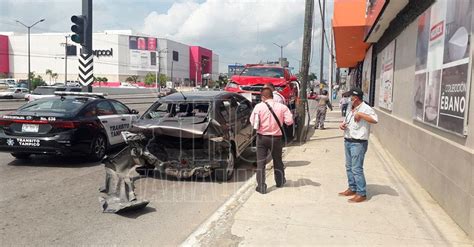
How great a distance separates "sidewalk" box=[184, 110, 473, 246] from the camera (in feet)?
15.2

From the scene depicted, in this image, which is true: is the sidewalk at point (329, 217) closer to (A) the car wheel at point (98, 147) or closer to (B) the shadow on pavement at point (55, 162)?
(A) the car wheel at point (98, 147)

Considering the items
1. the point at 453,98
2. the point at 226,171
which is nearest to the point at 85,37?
the point at 226,171

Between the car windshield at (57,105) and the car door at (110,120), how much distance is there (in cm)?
42

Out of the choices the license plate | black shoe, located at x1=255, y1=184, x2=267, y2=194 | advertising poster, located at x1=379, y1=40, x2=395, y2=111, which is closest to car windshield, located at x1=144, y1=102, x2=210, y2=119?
black shoe, located at x1=255, y1=184, x2=267, y2=194

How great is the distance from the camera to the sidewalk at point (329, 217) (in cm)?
464

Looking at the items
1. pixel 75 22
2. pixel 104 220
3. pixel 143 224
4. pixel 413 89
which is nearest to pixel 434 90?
pixel 413 89

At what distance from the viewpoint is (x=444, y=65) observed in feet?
19.0

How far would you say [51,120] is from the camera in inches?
324

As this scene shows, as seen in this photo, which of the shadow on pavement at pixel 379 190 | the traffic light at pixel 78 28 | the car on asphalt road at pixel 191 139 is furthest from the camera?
the traffic light at pixel 78 28

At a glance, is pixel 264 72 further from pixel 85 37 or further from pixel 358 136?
pixel 358 136

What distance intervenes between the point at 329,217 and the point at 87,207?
3.31m

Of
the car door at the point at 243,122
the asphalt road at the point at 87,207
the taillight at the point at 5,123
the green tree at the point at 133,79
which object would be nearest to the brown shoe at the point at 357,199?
the asphalt road at the point at 87,207

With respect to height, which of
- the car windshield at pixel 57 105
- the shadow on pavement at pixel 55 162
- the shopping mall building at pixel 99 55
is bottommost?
the shadow on pavement at pixel 55 162

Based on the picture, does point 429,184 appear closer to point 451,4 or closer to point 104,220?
point 451,4
